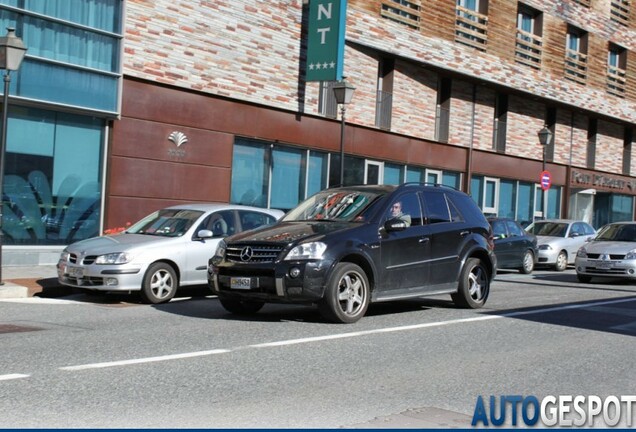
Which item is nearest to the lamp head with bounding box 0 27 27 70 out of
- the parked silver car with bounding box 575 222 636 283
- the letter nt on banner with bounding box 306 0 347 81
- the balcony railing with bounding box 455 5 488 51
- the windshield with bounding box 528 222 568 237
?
the letter nt on banner with bounding box 306 0 347 81

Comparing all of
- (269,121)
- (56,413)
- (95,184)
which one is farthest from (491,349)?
(269,121)

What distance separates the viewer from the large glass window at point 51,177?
16266 mm

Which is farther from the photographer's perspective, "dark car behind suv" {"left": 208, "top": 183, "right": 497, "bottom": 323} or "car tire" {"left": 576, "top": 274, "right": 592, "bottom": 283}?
"car tire" {"left": 576, "top": 274, "right": 592, "bottom": 283}

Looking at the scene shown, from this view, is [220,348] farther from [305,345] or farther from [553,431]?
[553,431]

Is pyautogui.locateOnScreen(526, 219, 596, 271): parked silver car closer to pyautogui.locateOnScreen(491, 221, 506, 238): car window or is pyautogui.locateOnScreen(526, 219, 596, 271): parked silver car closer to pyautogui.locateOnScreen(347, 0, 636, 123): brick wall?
pyautogui.locateOnScreen(491, 221, 506, 238): car window

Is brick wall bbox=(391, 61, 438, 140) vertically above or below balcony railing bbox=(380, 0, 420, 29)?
below

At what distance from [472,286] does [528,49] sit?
22.2 meters

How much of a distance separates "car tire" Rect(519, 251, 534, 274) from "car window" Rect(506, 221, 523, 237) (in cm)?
56

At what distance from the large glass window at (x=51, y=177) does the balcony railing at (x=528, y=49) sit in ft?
60.8

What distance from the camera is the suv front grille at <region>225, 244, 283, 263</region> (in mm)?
9531

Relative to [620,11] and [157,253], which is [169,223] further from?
[620,11]

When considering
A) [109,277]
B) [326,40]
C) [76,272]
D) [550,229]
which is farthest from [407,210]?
[550,229]

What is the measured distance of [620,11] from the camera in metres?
38.0

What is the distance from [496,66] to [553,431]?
2557 cm
